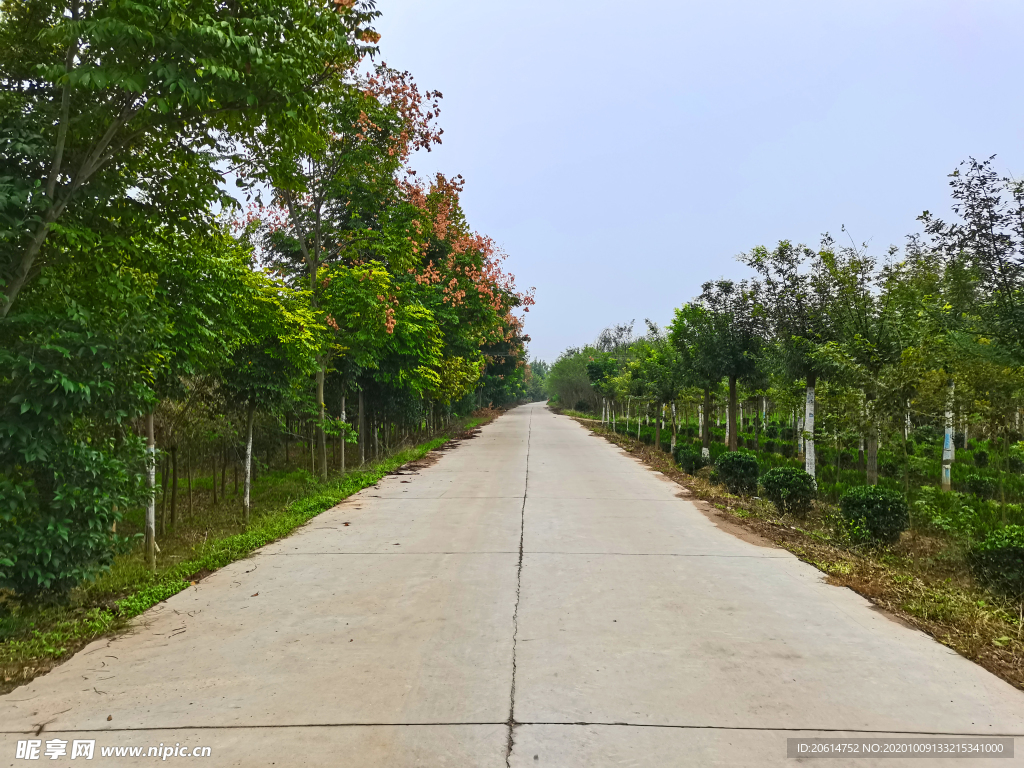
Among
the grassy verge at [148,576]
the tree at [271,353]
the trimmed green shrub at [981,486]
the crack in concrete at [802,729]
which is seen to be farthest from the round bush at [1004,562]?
the tree at [271,353]

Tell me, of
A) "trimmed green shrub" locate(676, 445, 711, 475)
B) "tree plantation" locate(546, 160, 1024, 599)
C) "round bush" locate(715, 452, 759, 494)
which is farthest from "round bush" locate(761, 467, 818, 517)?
"trimmed green shrub" locate(676, 445, 711, 475)

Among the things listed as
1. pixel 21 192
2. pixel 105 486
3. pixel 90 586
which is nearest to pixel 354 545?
pixel 90 586

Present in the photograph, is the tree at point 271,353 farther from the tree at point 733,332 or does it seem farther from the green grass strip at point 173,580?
the tree at point 733,332

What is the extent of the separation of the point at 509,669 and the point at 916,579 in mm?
4805

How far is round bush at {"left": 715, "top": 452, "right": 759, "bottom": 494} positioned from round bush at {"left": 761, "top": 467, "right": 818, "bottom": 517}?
1.70m

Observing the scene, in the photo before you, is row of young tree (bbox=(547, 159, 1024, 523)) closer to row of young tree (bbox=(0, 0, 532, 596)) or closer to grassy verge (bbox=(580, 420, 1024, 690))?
grassy verge (bbox=(580, 420, 1024, 690))

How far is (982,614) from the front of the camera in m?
4.93

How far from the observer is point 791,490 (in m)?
9.66

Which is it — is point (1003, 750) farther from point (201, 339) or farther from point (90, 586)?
point (201, 339)

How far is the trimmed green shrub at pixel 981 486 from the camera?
1274cm

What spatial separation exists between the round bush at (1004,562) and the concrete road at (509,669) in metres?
1.51

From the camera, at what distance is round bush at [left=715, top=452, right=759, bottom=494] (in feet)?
38.6

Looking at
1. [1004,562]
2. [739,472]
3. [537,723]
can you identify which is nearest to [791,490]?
[739,472]

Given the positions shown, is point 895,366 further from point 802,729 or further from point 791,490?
point 802,729
